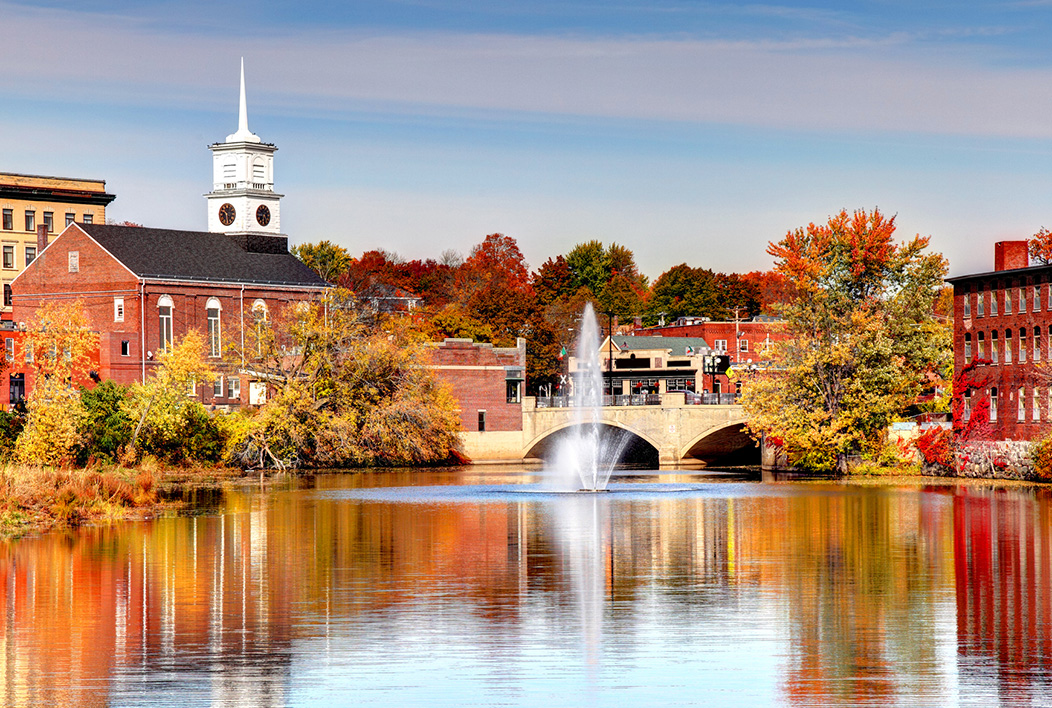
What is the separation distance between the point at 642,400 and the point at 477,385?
13.1 m

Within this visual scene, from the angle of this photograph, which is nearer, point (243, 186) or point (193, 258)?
point (193, 258)

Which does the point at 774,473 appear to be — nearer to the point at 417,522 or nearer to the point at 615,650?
the point at 417,522

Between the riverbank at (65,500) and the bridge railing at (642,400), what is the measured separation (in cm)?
4604

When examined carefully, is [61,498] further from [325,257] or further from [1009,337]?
[325,257]

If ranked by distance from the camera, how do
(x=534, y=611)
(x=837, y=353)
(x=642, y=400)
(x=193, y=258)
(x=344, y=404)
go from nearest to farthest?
(x=534, y=611) < (x=837, y=353) < (x=344, y=404) < (x=642, y=400) < (x=193, y=258)

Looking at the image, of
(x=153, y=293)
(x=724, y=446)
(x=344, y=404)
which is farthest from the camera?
(x=153, y=293)

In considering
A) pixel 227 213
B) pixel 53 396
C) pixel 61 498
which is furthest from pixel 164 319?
pixel 61 498

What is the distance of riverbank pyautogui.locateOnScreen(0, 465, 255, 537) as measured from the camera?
42.9 meters

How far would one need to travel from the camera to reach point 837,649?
21922 mm

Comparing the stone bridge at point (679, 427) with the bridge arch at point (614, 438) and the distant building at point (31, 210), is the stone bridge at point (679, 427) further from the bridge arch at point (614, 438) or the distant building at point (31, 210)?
the distant building at point (31, 210)

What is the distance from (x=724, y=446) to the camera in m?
98.5

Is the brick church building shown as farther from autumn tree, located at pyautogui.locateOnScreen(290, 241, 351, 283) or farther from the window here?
autumn tree, located at pyautogui.locateOnScreen(290, 241, 351, 283)

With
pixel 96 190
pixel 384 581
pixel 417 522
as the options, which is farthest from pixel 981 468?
pixel 96 190

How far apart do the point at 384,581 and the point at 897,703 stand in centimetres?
1449
